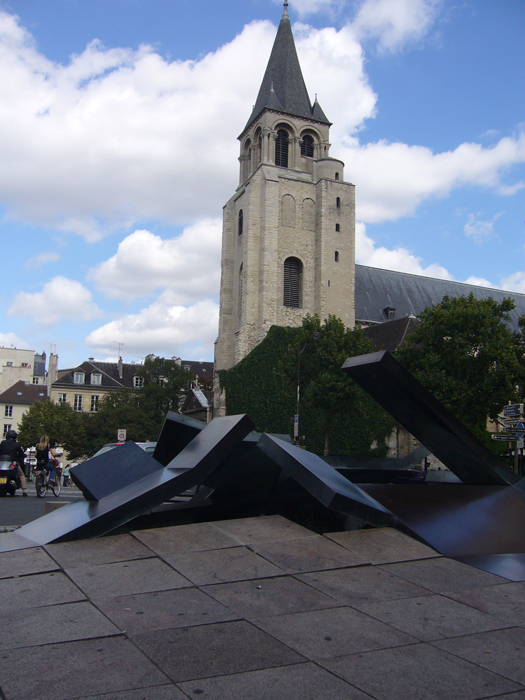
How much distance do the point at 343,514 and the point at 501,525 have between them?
181cm

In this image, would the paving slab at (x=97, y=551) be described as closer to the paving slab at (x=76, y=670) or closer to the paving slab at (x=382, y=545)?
the paving slab at (x=76, y=670)

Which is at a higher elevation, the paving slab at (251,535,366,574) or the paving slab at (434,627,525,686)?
the paving slab at (251,535,366,574)

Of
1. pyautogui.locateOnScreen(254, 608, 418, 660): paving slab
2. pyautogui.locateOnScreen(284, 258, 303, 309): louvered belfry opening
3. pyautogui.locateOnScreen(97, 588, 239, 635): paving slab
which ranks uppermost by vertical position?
pyautogui.locateOnScreen(284, 258, 303, 309): louvered belfry opening

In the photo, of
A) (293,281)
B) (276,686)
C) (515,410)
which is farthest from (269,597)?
(293,281)

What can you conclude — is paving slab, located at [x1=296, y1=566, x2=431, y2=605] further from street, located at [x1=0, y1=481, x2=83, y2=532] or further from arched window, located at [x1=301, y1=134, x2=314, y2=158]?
arched window, located at [x1=301, y1=134, x2=314, y2=158]

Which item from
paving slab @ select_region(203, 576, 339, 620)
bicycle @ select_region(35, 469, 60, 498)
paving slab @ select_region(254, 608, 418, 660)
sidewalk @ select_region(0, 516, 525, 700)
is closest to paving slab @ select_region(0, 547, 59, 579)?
sidewalk @ select_region(0, 516, 525, 700)

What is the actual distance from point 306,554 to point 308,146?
187 ft

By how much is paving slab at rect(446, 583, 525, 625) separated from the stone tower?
151 ft

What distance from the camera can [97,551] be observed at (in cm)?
557

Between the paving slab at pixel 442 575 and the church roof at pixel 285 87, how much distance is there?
56.4m

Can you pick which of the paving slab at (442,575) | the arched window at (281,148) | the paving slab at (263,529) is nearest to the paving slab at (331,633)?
the paving slab at (442,575)

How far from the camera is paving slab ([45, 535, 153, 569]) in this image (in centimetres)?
534

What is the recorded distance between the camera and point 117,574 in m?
5.03

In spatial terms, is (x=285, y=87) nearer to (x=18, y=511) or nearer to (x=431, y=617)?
(x=18, y=511)
